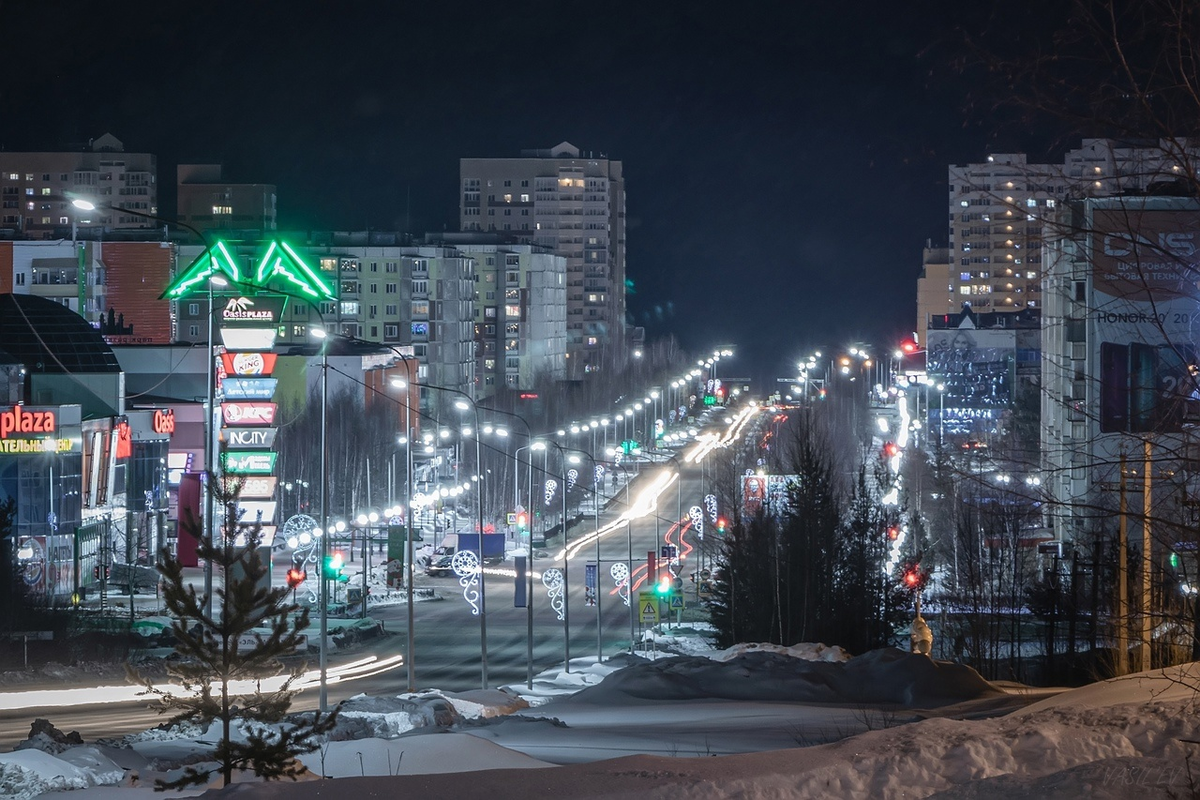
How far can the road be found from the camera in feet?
80.2

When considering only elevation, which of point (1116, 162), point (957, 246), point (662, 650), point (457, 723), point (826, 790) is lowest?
point (662, 650)

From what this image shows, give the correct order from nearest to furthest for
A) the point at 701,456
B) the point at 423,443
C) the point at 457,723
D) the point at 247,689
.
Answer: the point at 457,723, the point at 247,689, the point at 423,443, the point at 701,456

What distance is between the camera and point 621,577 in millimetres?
43938

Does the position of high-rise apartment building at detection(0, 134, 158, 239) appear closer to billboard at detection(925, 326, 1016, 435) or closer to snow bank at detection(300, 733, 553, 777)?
billboard at detection(925, 326, 1016, 435)

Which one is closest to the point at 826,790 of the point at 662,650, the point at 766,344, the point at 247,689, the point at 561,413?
the point at 247,689

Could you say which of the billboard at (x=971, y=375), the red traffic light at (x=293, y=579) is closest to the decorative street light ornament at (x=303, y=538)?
the red traffic light at (x=293, y=579)

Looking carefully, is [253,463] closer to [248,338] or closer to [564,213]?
[248,338]

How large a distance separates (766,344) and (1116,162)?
634 feet

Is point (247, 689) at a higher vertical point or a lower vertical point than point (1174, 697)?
lower

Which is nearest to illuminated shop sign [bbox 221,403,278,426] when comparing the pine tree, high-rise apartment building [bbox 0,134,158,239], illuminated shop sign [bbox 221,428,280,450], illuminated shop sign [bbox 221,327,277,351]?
illuminated shop sign [bbox 221,428,280,450]

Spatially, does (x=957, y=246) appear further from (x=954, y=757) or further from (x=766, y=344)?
(x=954, y=757)

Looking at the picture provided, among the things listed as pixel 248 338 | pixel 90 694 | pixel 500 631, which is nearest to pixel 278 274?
pixel 248 338

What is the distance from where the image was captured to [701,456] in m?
84.6

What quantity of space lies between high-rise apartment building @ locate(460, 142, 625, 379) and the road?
8827cm
